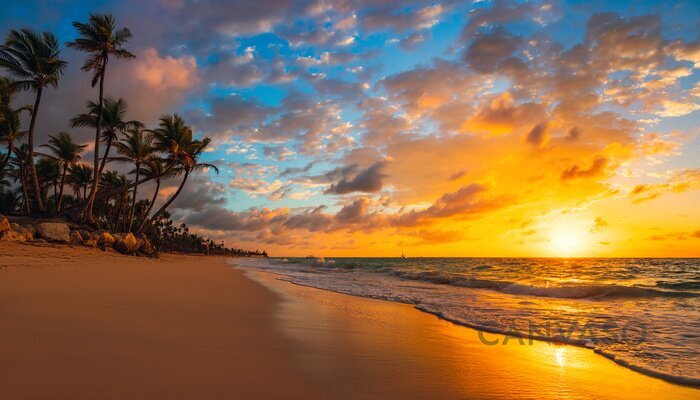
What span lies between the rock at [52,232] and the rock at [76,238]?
425 millimetres

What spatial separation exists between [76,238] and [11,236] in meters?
4.59

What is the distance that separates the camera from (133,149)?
117 ft

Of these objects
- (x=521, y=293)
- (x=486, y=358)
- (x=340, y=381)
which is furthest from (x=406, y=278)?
(x=340, y=381)

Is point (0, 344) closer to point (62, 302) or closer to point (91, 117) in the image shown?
point (62, 302)

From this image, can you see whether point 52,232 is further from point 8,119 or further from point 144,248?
point 8,119

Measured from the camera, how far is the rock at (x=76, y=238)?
21703 mm

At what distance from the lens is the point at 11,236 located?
1730 centimetres

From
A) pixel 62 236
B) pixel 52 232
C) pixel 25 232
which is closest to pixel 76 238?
pixel 62 236

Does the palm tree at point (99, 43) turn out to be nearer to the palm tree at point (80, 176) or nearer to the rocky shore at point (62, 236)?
A: the rocky shore at point (62, 236)

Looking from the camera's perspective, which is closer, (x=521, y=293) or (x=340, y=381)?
(x=340, y=381)

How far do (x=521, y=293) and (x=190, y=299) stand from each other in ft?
42.9

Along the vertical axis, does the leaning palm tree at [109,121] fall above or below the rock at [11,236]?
above

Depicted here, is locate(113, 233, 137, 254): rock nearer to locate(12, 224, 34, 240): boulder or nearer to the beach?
locate(12, 224, 34, 240): boulder

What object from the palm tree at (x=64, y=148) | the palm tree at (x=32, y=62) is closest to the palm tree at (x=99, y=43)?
the palm tree at (x=32, y=62)
